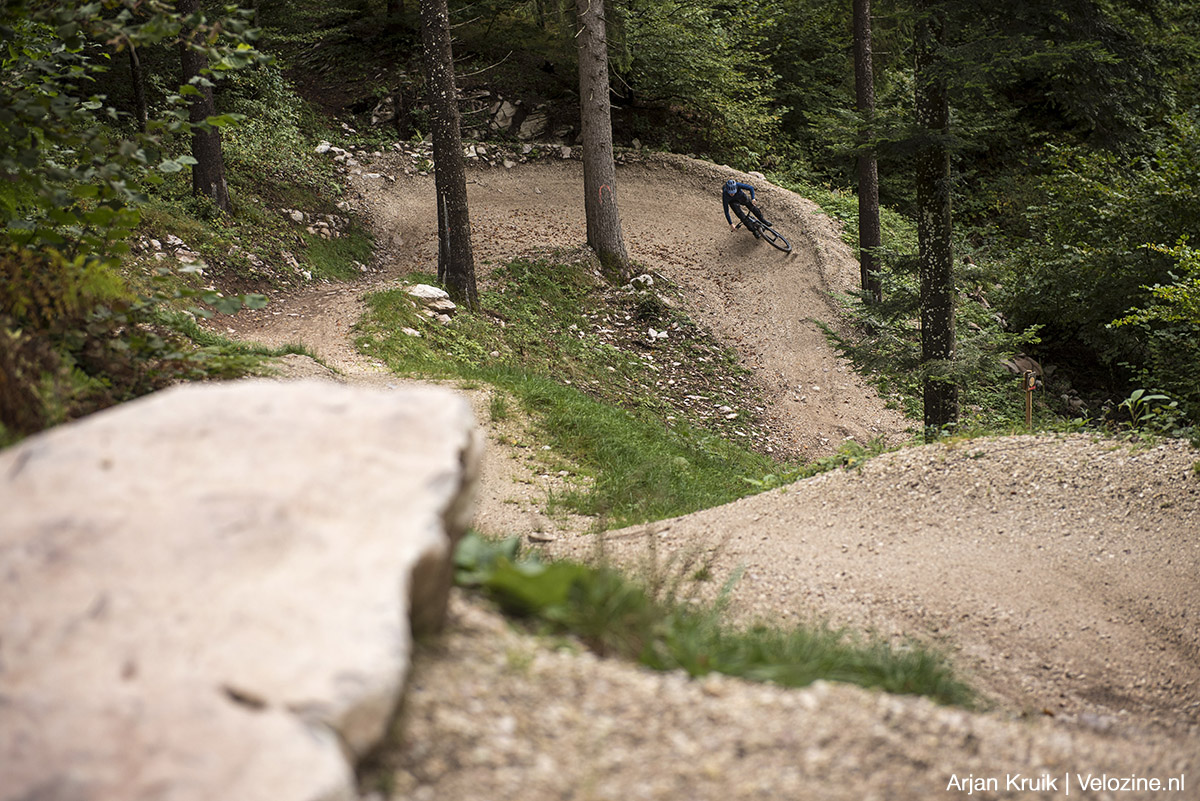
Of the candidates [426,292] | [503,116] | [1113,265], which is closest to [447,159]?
[426,292]

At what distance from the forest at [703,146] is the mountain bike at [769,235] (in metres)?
1.93

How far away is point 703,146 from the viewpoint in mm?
21938

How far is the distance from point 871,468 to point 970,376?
229 cm

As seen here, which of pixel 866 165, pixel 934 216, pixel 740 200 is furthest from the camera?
pixel 740 200

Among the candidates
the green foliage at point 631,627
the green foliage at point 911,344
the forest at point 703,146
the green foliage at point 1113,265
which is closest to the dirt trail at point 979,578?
the green foliage at point 631,627

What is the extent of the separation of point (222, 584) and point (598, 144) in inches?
542

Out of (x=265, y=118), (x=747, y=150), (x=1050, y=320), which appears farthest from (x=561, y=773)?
(x=747, y=150)

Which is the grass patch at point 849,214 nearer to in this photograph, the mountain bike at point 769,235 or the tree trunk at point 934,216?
the mountain bike at point 769,235

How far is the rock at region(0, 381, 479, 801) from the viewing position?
1.64m

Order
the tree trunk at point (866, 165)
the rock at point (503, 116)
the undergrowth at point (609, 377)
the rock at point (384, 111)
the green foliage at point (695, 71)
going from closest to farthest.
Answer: the undergrowth at point (609, 377) < the tree trunk at point (866, 165) < the green foliage at point (695, 71) < the rock at point (384, 111) < the rock at point (503, 116)

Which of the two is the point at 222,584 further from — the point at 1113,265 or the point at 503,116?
the point at 503,116

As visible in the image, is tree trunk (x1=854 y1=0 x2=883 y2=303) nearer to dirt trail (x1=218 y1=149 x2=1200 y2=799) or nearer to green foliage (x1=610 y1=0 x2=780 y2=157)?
green foliage (x1=610 y1=0 x2=780 y2=157)

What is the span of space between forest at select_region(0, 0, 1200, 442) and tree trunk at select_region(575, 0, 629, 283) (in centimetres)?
173

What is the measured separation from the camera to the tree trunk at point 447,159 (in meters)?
11.5
